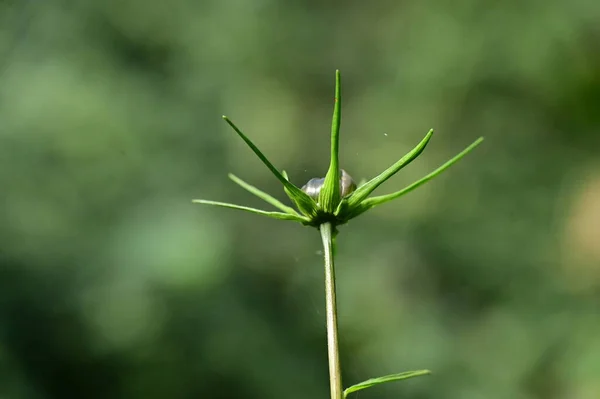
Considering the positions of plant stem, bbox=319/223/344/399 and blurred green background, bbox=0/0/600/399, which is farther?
blurred green background, bbox=0/0/600/399

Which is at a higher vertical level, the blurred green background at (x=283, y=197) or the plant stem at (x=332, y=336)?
the blurred green background at (x=283, y=197)

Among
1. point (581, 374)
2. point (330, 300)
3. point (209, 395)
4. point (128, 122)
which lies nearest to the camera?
point (330, 300)

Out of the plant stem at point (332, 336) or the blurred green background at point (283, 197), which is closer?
the plant stem at point (332, 336)

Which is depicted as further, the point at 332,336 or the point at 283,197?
the point at 283,197

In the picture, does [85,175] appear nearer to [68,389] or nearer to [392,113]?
[68,389]

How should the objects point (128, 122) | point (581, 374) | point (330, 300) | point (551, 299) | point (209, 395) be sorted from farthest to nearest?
point (128, 122)
point (551, 299)
point (209, 395)
point (581, 374)
point (330, 300)

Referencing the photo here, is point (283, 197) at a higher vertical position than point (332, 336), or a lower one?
higher

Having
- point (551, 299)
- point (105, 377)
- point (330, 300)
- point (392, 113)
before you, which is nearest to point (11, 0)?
point (105, 377)

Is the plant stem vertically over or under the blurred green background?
under
